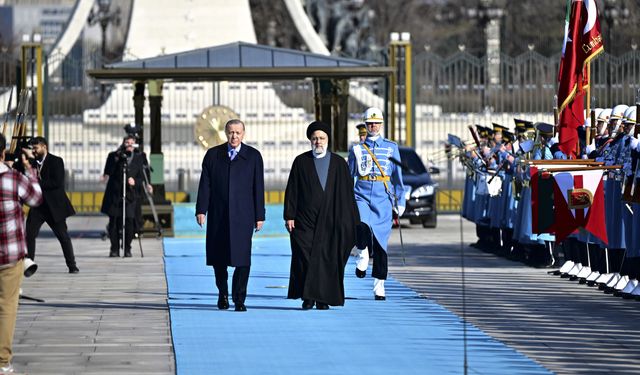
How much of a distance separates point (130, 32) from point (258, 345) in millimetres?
35117

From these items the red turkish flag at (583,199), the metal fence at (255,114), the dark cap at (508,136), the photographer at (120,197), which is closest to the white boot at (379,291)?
the red turkish flag at (583,199)

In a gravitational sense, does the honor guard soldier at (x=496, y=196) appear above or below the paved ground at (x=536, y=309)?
above

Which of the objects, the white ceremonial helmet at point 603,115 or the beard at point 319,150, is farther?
the white ceremonial helmet at point 603,115

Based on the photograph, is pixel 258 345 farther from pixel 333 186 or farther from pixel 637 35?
pixel 637 35

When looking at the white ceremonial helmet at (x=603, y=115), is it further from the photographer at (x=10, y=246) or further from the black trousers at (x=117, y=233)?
the photographer at (x=10, y=246)

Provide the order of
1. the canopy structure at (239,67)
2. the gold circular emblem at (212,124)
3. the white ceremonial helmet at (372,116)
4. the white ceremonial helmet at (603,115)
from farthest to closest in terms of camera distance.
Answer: the gold circular emblem at (212,124) → the canopy structure at (239,67) → the white ceremonial helmet at (603,115) → the white ceremonial helmet at (372,116)

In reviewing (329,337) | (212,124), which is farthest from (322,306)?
(212,124)

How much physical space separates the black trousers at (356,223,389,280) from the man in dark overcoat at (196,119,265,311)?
1373 mm

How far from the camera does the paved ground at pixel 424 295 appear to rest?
14320 millimetres

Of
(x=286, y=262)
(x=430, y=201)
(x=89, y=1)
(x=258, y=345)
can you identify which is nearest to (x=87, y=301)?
(x=258, y=345)

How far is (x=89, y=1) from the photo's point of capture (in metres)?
50.5

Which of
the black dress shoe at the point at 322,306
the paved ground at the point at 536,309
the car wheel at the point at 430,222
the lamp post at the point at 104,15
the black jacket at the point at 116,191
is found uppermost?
the lamp post at the point at 104,15

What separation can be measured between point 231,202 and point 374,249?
6.04 ft

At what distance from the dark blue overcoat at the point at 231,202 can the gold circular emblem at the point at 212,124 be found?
18.5 meters
